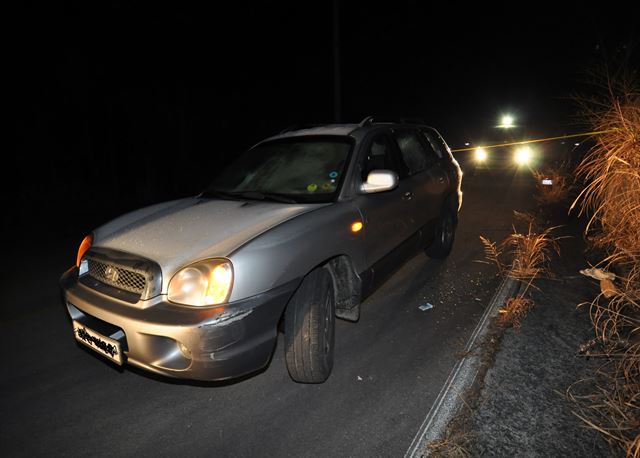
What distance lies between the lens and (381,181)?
3002 mm

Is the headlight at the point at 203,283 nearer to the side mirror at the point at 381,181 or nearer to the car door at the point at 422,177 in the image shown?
the side mirror at the point at 381,181

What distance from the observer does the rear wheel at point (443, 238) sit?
16.1 ft

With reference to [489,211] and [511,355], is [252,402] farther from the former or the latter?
[489,211]

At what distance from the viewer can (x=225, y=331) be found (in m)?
2.09

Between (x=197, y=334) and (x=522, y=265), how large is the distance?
3920 mm

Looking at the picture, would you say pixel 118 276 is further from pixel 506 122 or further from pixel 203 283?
pixel 506 122

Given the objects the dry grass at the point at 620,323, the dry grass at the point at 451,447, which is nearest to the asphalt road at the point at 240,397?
the dry grass at the point at 451,447

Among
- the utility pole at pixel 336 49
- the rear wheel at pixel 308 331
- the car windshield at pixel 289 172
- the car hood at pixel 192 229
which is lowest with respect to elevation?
the rear wheel at pixel 308 331

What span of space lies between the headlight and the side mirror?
1.33m

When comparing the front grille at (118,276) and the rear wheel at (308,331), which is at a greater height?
the front grille at (118,276)

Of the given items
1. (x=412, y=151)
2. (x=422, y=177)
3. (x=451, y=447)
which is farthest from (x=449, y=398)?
(x=412, y=151)

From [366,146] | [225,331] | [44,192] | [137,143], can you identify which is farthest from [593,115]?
[137,143]

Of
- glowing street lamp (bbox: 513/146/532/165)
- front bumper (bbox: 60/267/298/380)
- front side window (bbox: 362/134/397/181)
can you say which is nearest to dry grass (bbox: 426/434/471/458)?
front bumper (bbox: 60/267/298/380)

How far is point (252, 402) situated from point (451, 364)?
1429mm
